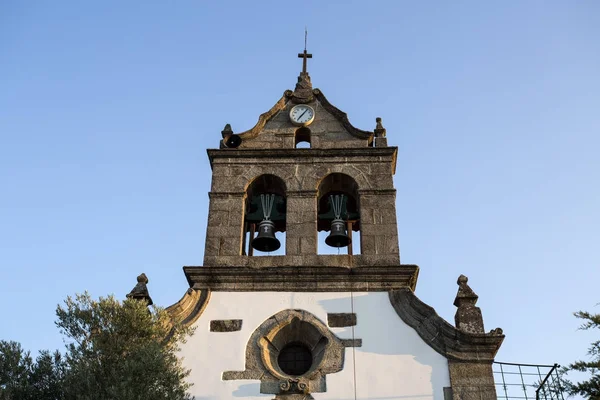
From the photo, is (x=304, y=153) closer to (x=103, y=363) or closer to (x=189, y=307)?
(x=189, y=307)

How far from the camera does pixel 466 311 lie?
11781 millimetres

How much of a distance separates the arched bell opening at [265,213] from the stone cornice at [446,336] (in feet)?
9.27

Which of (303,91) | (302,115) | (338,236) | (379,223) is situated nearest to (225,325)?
(338,236)

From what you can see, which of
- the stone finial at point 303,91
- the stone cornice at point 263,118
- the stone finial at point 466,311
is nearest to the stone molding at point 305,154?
the stone cornice at point 263,118

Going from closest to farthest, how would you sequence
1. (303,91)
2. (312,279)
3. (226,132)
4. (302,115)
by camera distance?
(312,279), (226,132), (302,115), (303,91)

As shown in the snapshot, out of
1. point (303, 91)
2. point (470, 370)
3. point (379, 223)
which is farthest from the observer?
point (303, 91)

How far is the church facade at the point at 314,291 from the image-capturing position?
11031 mm

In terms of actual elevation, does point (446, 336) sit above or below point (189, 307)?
below

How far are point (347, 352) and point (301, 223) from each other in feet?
8.81

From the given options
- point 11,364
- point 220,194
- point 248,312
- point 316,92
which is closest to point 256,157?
point 220,194

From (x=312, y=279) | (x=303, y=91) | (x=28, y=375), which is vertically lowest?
(x=28, y=375)

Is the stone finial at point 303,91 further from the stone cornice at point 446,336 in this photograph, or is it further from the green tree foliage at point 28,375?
the green tree foliage at point 28,375

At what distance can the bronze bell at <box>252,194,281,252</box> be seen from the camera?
1343 cm

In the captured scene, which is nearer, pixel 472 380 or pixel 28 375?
pixel 28 375
